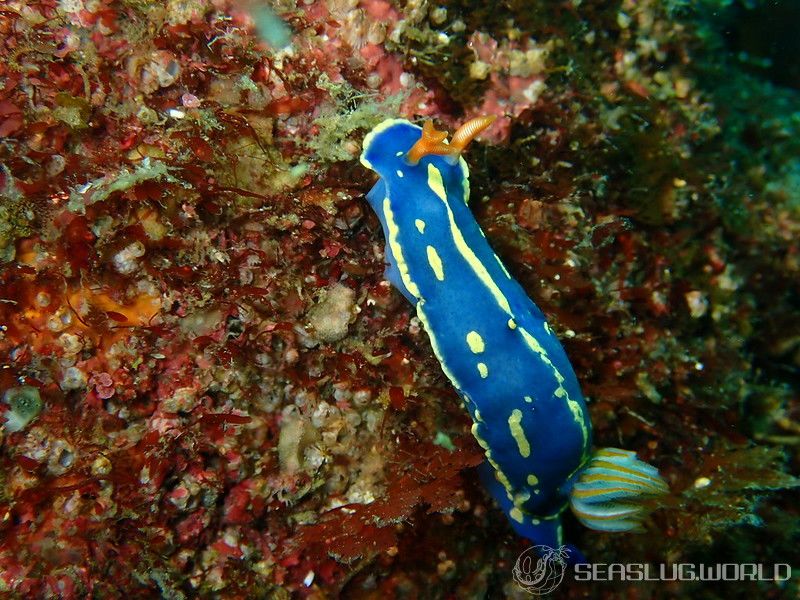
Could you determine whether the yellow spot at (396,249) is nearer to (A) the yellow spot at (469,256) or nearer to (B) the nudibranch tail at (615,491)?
(A) the yellow spot at (469,256)

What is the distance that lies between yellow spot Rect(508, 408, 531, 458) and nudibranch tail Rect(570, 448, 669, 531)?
583mm

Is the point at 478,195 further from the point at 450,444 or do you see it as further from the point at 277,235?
the point at 450,444

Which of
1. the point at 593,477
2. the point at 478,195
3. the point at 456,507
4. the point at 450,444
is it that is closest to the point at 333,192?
the point at 478,195

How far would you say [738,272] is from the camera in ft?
14.7

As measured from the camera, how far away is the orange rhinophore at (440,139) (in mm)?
2875

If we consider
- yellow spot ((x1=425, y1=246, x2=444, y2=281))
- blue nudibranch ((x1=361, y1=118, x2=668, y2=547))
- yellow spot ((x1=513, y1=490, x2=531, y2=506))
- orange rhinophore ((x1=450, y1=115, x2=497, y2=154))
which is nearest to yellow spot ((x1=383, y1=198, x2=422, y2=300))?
blue nudibranch ((x1=361, y1=118, x2=668, y2=547))

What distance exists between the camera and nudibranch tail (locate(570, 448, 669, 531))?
3.31 meters

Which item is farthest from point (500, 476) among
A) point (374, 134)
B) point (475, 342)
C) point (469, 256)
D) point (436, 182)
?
point (374, 134)

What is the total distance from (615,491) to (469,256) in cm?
193

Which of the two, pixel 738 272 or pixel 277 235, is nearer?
pixel 277 235

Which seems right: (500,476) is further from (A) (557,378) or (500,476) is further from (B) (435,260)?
(B) (435,260)

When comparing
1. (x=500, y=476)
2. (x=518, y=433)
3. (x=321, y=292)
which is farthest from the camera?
(x=500, y=476)

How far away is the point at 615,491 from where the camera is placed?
3.30 meters

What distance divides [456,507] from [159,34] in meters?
3.51
